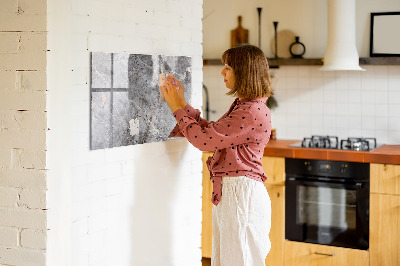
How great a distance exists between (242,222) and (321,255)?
5.91 feet

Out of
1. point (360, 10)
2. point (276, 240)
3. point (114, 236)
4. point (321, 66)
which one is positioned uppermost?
point (360, 10)

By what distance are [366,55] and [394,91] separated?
355 millimetres

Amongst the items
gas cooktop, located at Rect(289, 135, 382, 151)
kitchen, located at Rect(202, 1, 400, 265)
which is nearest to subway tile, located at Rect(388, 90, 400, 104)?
kitchen, located at Rect(202, 1, 400, 265)

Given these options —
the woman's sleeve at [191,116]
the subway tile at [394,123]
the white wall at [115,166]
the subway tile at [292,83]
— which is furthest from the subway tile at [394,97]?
the woman's sleeve at [191,116]

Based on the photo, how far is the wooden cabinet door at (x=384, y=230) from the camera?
4.11 meters

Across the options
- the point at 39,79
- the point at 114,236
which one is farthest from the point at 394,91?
the point at 39,79

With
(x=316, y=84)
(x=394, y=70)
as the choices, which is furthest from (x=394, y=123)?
(x=316, y=84)

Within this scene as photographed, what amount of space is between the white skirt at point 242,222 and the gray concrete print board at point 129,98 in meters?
0.45

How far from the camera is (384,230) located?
13.6 feet

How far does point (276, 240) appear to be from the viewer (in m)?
4.54

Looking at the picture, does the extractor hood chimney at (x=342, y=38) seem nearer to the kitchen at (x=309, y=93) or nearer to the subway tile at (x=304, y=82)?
the kitchen at (x=309, y=93)

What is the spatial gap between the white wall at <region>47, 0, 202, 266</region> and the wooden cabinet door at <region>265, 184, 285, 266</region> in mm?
1273

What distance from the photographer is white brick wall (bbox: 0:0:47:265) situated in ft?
7.51

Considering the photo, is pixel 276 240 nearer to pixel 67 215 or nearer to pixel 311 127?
pixel 311 127
